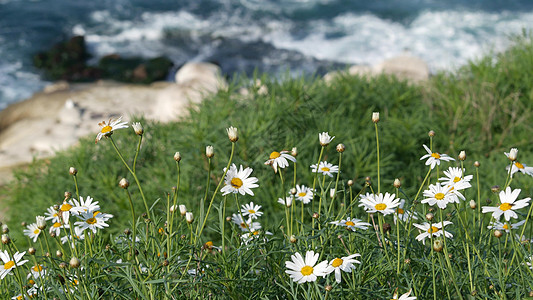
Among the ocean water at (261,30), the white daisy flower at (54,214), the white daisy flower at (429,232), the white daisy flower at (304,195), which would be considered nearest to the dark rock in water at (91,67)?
the ocean water at (261,30)

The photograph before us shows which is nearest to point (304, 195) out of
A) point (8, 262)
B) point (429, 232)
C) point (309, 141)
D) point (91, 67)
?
point (429, 232)

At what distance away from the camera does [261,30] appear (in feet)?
37.9

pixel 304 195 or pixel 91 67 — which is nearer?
pixel 304 195

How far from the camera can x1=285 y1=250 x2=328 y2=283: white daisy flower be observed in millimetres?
1217

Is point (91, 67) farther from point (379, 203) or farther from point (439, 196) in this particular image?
point (439, 196)

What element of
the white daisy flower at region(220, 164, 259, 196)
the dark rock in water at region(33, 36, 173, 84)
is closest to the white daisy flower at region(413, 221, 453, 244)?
the white daisy flower at region(220, 164, 259, 196)

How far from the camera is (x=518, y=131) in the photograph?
157 inches

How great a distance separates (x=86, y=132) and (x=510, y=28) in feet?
29.4

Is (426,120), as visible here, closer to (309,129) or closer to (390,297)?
(309,129)

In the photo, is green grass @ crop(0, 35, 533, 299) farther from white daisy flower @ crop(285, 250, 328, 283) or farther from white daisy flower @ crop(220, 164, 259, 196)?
white daisy flower @ crop(285, 250, 328, 283)

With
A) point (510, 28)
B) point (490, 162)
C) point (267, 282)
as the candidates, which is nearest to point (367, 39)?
point (510, 28)

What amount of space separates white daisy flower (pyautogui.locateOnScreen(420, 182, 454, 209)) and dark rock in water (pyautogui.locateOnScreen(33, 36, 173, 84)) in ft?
28.0

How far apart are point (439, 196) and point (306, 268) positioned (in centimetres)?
39

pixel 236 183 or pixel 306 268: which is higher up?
pixel 236 183
